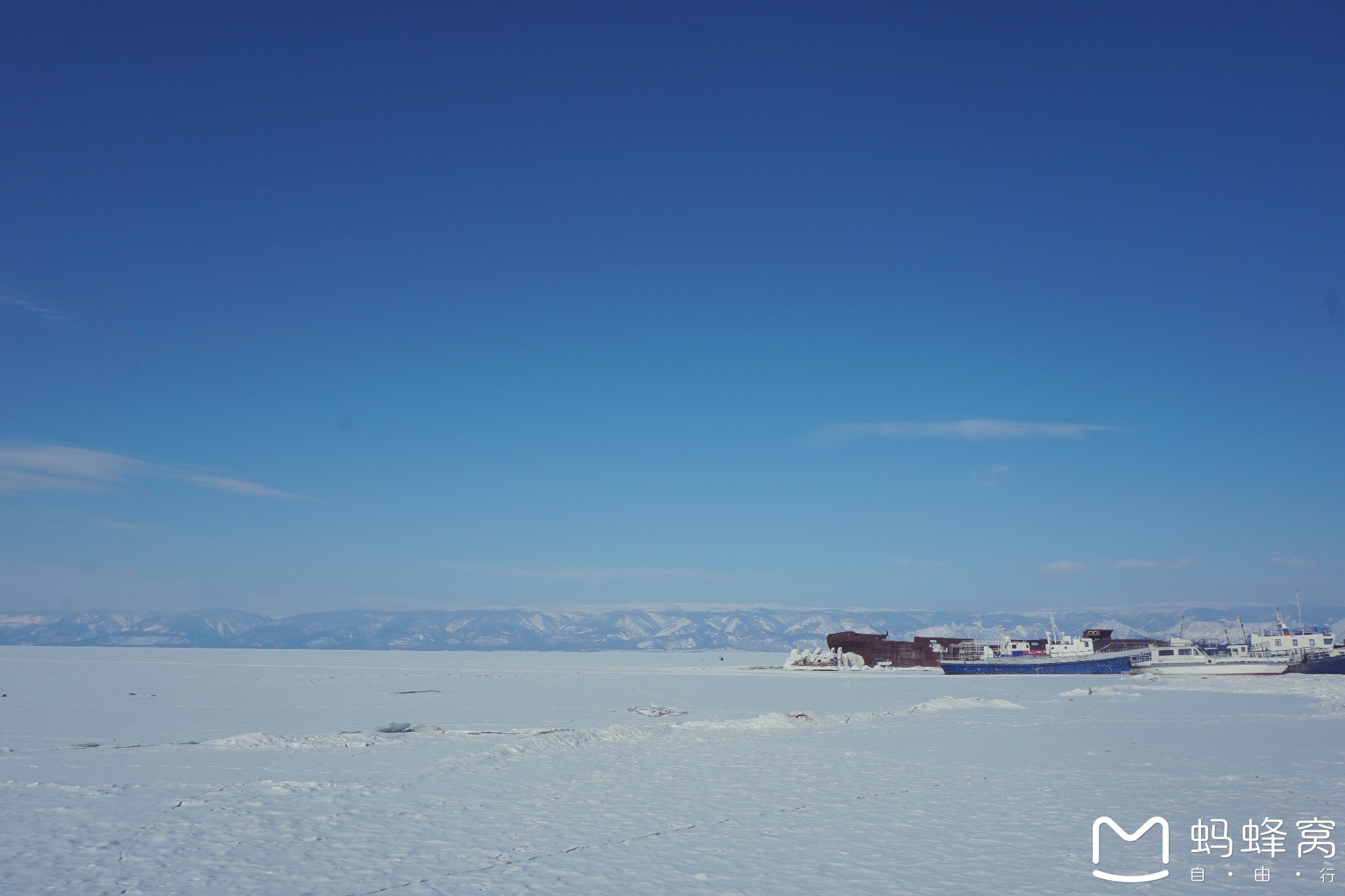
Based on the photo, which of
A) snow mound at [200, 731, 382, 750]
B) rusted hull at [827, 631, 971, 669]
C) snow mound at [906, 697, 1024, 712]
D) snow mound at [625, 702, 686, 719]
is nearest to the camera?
snow mound at [200, 731, 382, 750]

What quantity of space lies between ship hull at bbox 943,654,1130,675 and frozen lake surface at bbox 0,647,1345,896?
47639 millimetres

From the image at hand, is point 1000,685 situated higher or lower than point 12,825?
lower

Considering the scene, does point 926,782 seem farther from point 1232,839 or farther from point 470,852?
point 470,852

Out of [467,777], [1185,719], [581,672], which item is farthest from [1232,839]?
[581,672]

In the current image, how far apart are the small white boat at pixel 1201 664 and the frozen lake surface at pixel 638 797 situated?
44551 mm

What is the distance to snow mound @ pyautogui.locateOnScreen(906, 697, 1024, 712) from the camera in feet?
119

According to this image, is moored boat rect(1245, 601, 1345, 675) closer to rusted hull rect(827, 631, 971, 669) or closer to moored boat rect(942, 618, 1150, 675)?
moored boat rect(942, 618, 1150, 675)

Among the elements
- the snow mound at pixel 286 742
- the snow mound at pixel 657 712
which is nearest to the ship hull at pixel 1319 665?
the snow mound at pixel 657 712

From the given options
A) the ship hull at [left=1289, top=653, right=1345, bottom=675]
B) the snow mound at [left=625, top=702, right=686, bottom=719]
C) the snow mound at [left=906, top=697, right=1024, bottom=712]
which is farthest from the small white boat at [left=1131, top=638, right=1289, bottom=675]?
the snow mound at [left=625, top=702, right=686, bottom=719]

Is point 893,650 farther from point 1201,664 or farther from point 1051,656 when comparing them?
point 1201,664

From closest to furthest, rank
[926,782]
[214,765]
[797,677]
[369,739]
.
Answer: [926,782]
[214,765]
[369,739]
[797,677]

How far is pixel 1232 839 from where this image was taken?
1264 centimetres

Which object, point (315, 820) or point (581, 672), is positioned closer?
point (315, 820)

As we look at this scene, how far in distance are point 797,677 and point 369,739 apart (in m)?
58.2
